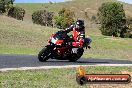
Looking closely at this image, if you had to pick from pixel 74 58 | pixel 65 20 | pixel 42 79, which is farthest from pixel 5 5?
pixel 42 79

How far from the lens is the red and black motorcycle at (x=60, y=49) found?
21297 millimetres

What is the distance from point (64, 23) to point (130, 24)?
2661cm

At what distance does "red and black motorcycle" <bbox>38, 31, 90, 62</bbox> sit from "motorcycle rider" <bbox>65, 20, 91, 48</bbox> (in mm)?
222

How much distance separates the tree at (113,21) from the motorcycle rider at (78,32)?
11031 centimetres

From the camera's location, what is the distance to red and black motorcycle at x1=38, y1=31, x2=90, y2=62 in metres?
21.3

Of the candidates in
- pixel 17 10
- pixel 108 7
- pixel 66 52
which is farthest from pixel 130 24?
pixel 66 52

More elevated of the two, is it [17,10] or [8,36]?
[8,36]

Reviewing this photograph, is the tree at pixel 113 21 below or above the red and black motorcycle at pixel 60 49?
below

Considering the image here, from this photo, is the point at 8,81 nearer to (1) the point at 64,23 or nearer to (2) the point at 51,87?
(2) the point at 51,87

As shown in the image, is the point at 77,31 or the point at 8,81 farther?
the point at 77,31

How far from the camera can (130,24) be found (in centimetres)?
15675

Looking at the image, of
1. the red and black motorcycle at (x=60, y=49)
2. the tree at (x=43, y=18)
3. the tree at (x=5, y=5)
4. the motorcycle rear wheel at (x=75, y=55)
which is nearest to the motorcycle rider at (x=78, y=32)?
the red and black motorcycle at (x=60, y=49)

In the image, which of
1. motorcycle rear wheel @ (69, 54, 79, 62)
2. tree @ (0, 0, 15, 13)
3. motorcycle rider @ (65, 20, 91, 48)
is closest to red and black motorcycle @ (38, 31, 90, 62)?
motorcycle rear wheel @ (69, 54, 79, 62)

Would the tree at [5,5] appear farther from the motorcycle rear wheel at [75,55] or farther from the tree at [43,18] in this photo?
the motorcycle rear wheel at [75,55]
